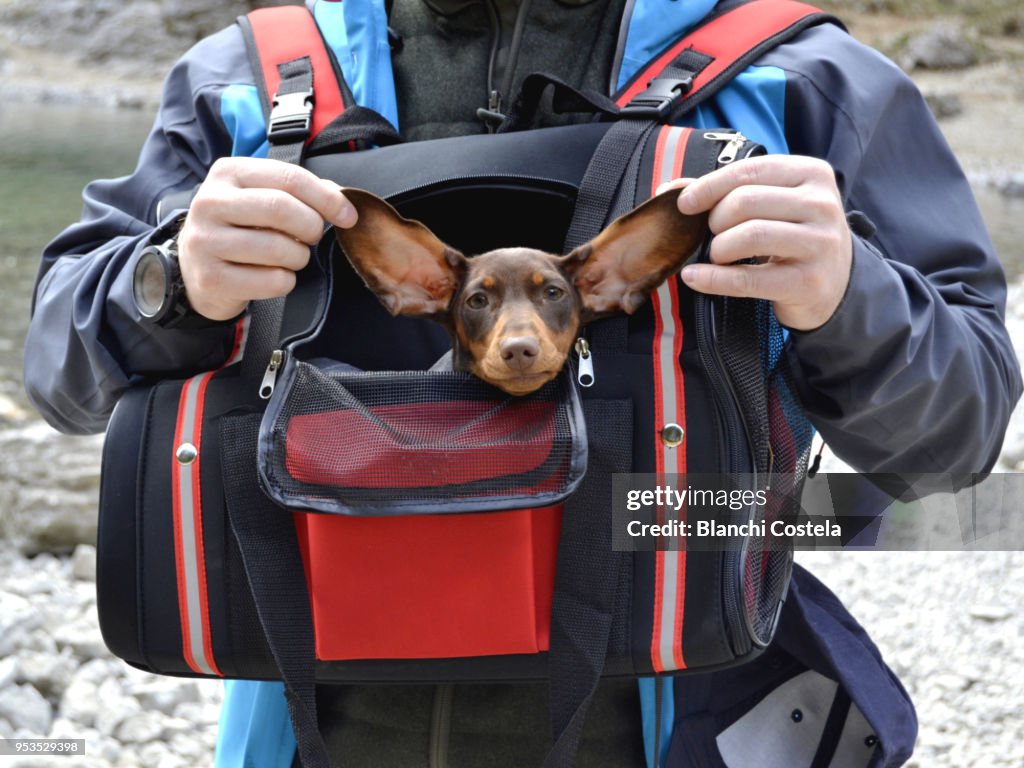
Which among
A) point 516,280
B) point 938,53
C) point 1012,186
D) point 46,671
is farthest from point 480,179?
point 938,53

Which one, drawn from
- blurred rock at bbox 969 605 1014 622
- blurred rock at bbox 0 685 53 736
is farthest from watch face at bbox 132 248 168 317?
blurred rock at bbox 969 605 1014 622

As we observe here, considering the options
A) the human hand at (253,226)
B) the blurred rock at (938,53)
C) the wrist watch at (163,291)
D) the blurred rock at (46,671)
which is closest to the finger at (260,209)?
the human hand at (253,226)

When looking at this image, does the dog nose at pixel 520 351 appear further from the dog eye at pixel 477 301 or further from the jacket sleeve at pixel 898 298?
the jacket sleeve at pixel 898 298

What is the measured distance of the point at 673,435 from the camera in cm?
169

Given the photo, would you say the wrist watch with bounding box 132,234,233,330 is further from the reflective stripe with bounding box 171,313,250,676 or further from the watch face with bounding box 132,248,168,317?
the reflective stripe with bounding box 171,313,250,676

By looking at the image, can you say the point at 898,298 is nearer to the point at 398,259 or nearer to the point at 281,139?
the point at 398,259

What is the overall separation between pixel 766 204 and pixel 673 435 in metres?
0.37

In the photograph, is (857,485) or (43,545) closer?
(857,485)

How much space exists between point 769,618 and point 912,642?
303 centimetres

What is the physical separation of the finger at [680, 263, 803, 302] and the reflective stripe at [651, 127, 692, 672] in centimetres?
13

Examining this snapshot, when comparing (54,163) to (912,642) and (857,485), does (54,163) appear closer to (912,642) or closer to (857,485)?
(912,642)

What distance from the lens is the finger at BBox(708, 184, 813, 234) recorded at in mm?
1524

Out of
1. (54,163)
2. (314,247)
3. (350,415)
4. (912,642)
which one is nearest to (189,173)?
(314,247)

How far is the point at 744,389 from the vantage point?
168cm
